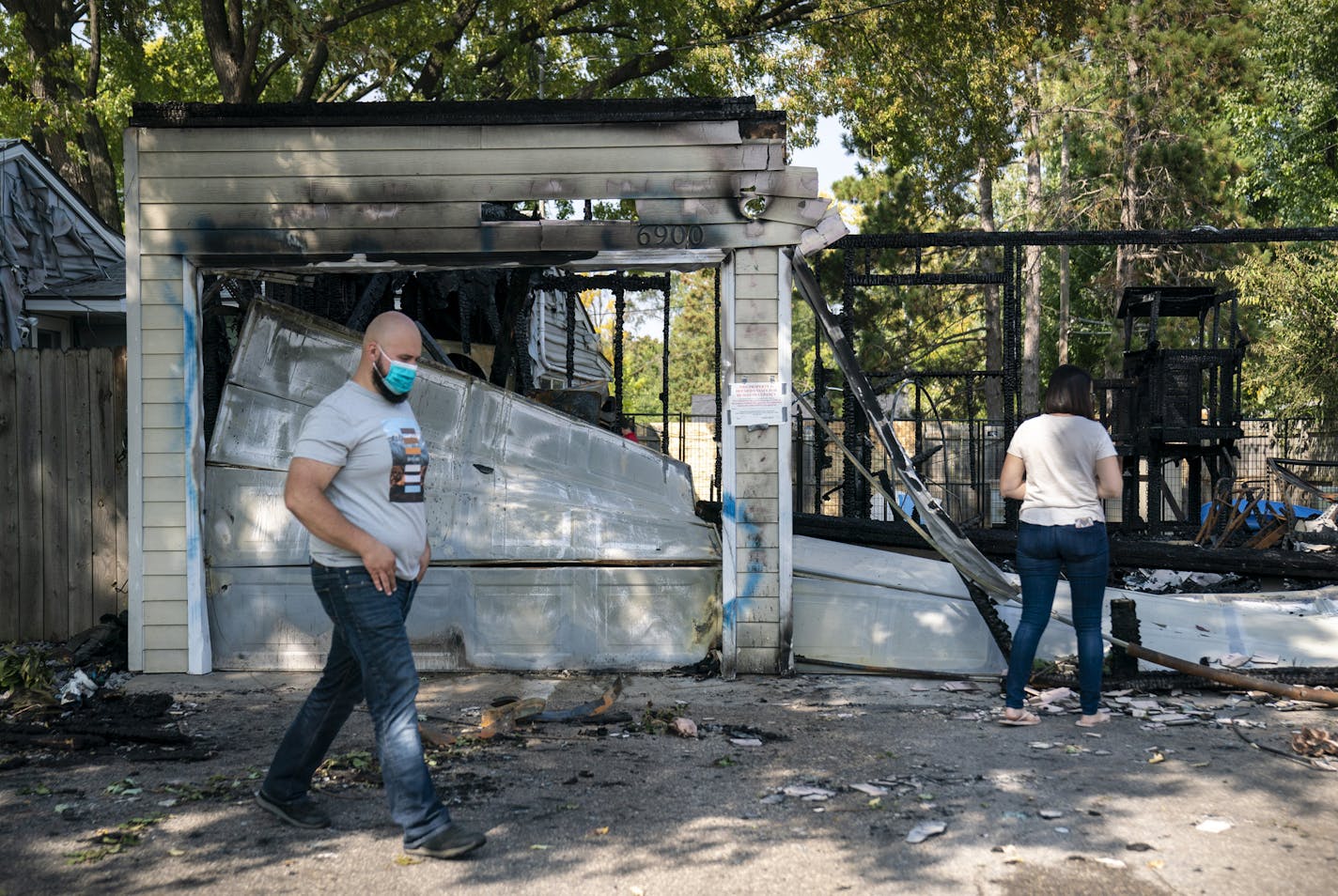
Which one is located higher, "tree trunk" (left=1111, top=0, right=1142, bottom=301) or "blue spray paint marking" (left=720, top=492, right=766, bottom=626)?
"tree trunk" (left=1111, top=0, right=1142, bottom=301)

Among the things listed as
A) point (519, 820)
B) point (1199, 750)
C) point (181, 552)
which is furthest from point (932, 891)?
point (181, 552)

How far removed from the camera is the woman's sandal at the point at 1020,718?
5.98 metres

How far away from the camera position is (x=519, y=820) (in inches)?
173

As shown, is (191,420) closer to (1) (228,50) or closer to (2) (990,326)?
(1) (228,50)

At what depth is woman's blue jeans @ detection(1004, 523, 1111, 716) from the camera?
5926 mm

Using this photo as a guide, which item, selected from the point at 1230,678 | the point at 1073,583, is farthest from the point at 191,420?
the point at 1230,678

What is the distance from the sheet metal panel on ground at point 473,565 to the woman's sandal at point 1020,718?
1.91m

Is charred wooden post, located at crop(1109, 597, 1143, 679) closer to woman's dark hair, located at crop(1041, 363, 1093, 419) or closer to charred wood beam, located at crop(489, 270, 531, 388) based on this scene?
woman's dark hair, located at crop(1041, 363, 1093, 419)

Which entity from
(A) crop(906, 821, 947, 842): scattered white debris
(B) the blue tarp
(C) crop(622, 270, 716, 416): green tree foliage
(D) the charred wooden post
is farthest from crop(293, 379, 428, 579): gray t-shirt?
(C) crop(622, 270, 716, 416): green tree foliage

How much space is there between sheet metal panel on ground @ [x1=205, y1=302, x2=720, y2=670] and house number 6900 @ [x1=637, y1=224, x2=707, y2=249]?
1626 millimetres

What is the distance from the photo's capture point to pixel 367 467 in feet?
13.0

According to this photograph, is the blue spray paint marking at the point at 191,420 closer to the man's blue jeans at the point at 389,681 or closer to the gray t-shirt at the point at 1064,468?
the man's blue jeans at the point at 389,681

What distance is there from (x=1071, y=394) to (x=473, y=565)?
359 cm

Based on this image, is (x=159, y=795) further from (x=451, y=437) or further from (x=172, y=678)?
(x=451, y=437)
